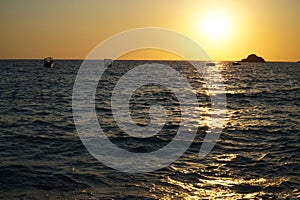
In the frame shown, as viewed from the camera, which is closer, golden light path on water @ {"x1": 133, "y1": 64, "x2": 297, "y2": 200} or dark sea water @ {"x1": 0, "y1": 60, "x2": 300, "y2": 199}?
golden light path on water @ {"x1": 133, "y1": 64, "x2": 297, "y2": 200}

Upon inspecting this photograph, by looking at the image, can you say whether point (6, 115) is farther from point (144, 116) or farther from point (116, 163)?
point (116, 163)

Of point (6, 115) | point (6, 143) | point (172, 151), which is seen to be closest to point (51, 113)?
point (6, 115)

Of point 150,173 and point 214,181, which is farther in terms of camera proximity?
point 150,173

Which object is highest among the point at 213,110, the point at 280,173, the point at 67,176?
the point at 213,110

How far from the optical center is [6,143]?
16312mm

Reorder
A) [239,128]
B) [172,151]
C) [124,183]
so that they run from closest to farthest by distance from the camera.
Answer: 1. [124,183]
2. [172,151]
3. [239,128]

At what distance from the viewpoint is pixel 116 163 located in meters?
13.8

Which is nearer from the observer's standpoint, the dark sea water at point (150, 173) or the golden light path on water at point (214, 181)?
the golden light path on water at point (214, 181)

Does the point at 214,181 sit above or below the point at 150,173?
above

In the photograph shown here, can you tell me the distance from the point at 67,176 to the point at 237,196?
577cm

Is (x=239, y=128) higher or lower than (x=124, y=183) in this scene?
higher

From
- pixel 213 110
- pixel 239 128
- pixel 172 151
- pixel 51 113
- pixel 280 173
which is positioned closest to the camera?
pixel 280 173

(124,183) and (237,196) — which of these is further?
(124,183)

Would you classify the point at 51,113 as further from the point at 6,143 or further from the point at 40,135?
the point at 6,143
